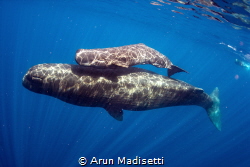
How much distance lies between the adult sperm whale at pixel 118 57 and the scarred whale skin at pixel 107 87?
1.14 m

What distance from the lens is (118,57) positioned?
24.8 ft

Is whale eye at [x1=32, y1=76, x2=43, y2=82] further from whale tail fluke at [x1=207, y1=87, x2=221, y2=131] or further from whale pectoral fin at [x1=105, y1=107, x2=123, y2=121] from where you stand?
whale tail fluke at [x1=207, y1=87, x2=221, y2=131]

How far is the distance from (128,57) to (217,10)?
1585cm

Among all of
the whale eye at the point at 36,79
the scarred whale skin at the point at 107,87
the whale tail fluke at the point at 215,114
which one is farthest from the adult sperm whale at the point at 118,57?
the whale tail fluke at the point at 215,114

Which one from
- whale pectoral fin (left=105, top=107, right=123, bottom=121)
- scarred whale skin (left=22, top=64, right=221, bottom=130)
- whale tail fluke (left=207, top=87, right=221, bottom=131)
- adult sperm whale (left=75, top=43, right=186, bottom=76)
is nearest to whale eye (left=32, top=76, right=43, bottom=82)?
scarred whale skin (left=22, top=64, right=221, bottom=130)

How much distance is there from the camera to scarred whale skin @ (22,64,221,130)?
310 inches

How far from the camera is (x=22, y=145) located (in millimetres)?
18734

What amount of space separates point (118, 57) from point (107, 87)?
161 centimetres

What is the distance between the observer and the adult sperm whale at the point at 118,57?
23.4 ft

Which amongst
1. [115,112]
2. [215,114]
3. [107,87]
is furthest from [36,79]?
[215,114]

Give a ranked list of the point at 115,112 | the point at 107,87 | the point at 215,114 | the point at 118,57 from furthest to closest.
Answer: the point at 215,114
the point at 115,112
the point at 107,87
the point at 118,57

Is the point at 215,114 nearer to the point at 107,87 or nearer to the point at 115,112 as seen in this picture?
the point at 115,112

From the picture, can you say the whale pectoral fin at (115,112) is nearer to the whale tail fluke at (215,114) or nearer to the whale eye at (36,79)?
the whale eye at (36,79)

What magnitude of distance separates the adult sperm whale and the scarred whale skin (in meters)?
1.14
